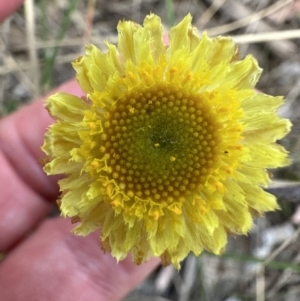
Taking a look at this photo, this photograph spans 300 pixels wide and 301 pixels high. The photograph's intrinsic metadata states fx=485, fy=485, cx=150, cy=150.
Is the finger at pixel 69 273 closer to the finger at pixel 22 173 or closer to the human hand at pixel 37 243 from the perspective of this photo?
the human hand at pixel 37 243

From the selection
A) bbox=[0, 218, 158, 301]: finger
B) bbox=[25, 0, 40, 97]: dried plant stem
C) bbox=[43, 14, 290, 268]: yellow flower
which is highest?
bbox=[25, 0, 40, 97]: dried plant stem

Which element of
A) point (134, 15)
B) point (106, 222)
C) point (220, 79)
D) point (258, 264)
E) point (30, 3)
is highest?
point (30, 3)

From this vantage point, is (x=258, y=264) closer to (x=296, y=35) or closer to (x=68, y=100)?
(x=296, y=35)

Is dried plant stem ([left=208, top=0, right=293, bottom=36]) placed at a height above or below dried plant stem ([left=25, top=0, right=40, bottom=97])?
below

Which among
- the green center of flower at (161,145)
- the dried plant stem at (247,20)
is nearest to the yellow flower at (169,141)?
the green center of flower at (161,145)

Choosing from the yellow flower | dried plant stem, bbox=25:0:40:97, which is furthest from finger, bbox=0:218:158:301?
dried plant stem, bbox=25:0:40:97

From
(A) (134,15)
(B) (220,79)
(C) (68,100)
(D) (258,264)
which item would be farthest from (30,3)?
(D) (258,264)

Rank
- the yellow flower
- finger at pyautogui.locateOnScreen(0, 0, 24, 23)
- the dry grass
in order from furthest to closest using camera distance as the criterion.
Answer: the dry grass, finger at pyautogui.locateOnScreen(0, 0, 24, 23), the yellow flower

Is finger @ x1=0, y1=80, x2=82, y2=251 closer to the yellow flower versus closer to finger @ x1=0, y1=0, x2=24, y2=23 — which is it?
finger @ x1=0, y1=0, x2=24, y2=23
